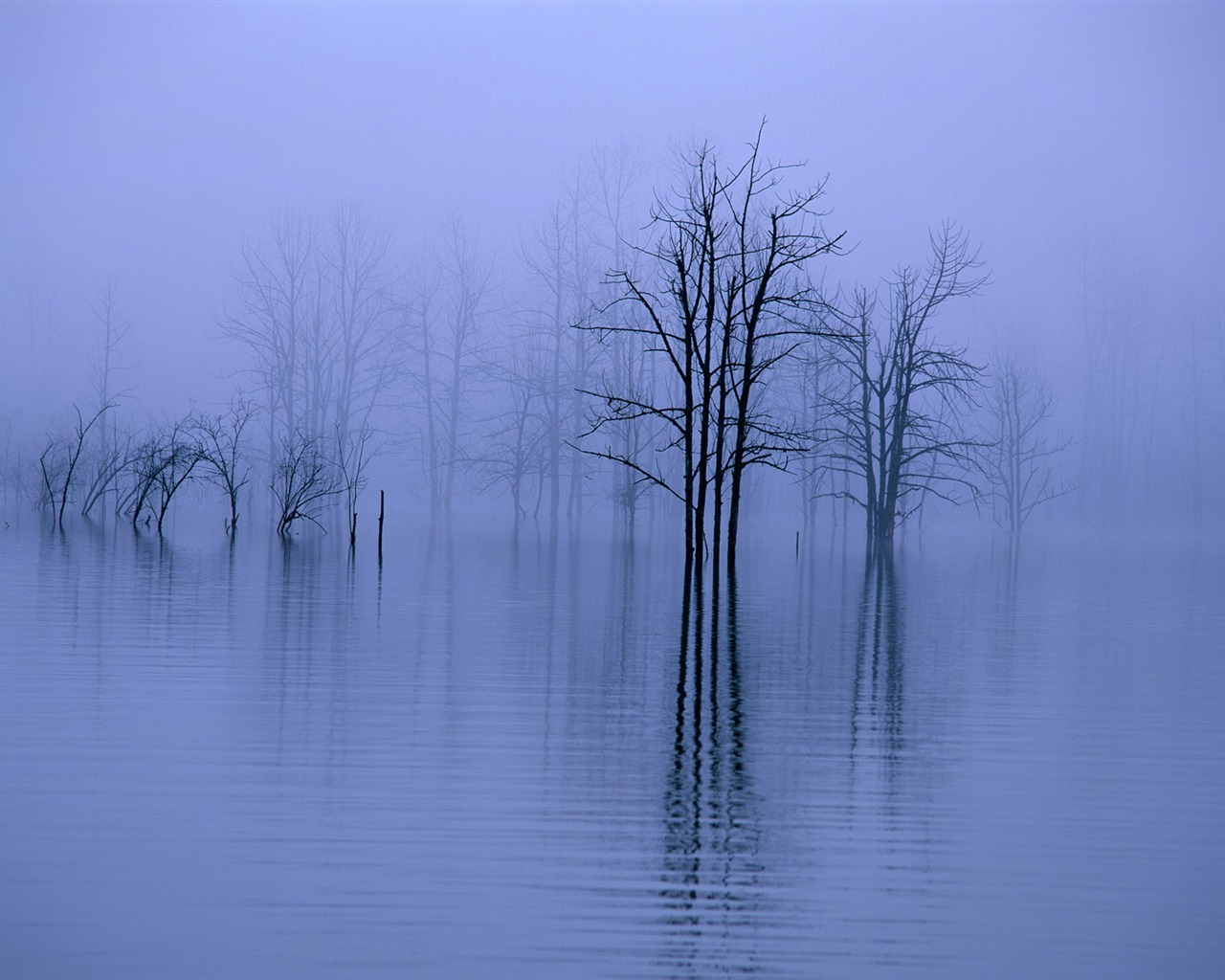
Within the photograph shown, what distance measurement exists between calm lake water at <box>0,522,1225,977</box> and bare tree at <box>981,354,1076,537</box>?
128ft

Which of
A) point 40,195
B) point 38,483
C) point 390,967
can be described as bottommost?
point 390,967

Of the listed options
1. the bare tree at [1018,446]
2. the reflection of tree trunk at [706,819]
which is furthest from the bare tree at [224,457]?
the bare tree at [1018,446]

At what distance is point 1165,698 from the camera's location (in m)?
8.81

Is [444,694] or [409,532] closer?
[444,694]

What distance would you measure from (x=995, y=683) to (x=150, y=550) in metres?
17.7

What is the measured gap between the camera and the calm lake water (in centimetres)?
400

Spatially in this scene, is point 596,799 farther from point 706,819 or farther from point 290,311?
point 290,311

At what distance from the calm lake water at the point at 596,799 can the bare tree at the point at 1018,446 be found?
1541 inches

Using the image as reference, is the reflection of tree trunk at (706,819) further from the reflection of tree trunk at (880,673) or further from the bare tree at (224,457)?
the bare tree at (224,457)

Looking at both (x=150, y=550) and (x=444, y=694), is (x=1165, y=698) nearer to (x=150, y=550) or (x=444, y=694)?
(x=444, y=694)

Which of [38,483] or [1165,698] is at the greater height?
[38,483]

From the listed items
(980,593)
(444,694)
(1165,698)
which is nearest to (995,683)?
(1165,698)

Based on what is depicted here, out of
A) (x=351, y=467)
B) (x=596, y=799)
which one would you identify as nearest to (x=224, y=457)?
(x=351, y=467)

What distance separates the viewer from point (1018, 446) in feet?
174
